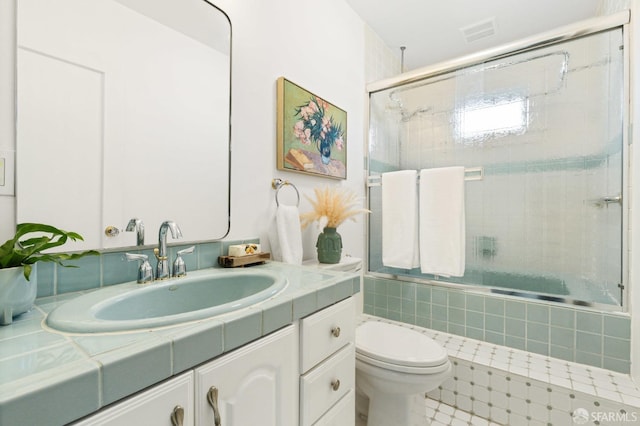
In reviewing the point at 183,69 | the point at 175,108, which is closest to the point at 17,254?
the point at 175,108

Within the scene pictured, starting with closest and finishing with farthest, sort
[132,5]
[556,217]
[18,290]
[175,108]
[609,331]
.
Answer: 1. [18,290]
2. [132,5]
3. [175,108]
4. [609,331]
5. [556,217]

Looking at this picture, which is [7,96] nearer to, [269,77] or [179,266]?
[179,266]

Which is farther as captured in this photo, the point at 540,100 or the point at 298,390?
the point at 540,100

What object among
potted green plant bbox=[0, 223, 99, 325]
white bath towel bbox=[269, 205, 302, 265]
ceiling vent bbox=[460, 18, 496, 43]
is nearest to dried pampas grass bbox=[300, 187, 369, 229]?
white bath towel bbox=[269, 205, 302, 265]

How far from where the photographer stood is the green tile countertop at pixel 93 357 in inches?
13.5

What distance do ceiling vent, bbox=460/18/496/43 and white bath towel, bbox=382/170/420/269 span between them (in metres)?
1.24

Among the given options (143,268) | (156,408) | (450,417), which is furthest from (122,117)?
(450,417)

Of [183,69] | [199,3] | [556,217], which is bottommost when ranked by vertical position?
[556,217]

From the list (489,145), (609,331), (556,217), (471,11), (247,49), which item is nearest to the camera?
(247,49)

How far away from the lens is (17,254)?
586 millimetres

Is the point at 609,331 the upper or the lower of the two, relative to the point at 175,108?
lower

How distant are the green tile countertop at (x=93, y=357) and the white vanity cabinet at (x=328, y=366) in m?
0.15

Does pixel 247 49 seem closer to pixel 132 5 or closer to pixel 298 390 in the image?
pixel 132 5

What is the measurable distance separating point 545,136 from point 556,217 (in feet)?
1.58
